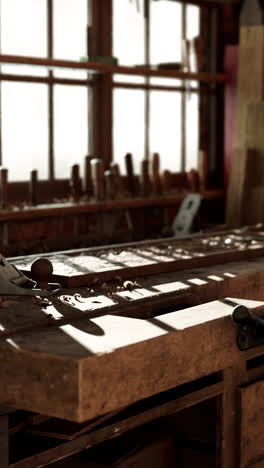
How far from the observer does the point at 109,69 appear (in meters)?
4.85

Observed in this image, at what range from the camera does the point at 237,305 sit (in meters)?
2.85

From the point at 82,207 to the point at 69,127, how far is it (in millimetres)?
671

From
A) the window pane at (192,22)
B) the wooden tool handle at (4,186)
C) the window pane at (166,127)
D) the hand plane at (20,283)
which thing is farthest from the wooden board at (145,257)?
the window pane at (192,22)

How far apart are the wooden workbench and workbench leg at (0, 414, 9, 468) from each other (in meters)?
0.04

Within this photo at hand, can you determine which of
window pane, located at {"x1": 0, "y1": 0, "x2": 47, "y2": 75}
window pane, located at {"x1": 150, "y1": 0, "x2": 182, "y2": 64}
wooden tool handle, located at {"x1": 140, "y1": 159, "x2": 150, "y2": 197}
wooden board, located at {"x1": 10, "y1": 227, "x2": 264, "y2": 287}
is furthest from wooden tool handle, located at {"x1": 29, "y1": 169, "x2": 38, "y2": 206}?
window pane, located at {"x1": 150, "y1": 0, "x2": 182, "y2": 64}

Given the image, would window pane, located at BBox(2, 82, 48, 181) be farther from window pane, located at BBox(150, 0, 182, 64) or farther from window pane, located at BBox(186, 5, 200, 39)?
window pane, located at BBox(186, 5, 200, 39)

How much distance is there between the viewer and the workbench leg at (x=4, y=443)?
2.28 m

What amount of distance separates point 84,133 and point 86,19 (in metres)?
0.71

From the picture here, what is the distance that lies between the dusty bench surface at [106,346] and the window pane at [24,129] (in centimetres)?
186

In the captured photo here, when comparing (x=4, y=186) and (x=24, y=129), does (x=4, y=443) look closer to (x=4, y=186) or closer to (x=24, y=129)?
(x=4, y=186)

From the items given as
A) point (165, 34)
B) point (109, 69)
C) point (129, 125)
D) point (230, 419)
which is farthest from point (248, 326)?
point (165, 34)

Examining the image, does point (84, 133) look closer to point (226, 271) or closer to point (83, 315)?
point (226, 271)

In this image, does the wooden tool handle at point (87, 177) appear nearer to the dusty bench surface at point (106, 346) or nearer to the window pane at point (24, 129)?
the window pane at point (24, 129)

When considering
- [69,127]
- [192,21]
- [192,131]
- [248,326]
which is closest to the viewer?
[248,326]
